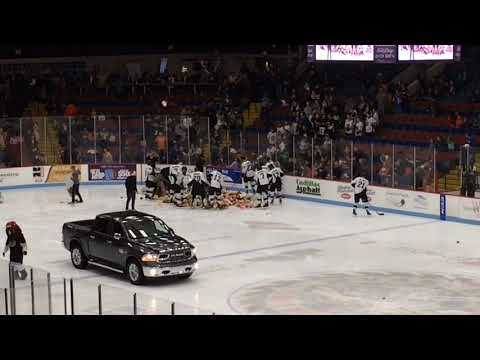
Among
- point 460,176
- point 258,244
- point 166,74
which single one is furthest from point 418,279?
point 166,74

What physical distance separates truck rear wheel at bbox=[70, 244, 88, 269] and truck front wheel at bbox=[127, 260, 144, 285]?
165 centimetres

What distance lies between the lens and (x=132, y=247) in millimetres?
17141

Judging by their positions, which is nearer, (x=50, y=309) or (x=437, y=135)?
(x=50, y=309)

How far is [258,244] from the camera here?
21.7 meters

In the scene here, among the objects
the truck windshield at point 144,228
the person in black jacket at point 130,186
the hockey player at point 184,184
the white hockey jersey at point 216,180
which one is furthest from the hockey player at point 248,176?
the truck windshield at point 144,228

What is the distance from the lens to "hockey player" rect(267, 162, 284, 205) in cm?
2795

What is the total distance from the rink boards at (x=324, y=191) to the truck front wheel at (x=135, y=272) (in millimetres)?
10650

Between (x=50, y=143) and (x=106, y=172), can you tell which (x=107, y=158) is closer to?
(x=106, y=172)

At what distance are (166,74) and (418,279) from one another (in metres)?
23.6

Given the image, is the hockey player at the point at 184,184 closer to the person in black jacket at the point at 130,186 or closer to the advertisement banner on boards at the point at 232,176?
the person in black jacket at the point at 130,186

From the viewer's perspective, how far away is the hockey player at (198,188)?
26.6m

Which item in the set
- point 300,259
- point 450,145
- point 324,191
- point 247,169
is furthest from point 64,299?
point 450,145

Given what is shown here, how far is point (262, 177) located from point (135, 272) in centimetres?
1052
